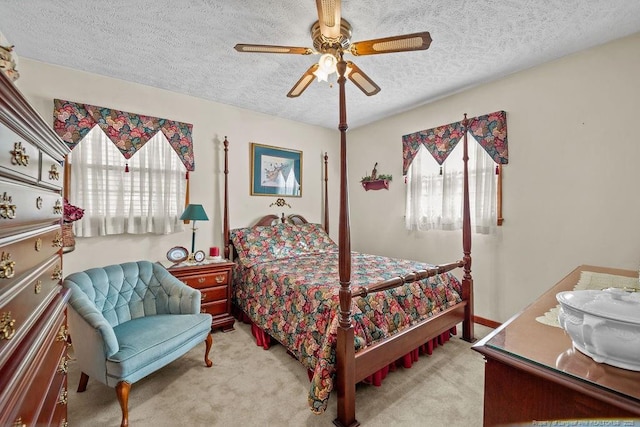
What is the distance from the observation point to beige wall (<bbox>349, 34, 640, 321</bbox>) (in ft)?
7.45

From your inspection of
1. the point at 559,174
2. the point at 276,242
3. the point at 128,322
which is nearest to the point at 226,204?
the point at 276,242

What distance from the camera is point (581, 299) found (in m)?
0.84

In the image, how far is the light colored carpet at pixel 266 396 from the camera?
1725mm

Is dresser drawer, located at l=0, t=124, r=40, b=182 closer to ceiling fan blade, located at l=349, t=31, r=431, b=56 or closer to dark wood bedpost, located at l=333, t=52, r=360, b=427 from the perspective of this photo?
dark wood bedpost, located at l=333, t=52, r=360, b=427

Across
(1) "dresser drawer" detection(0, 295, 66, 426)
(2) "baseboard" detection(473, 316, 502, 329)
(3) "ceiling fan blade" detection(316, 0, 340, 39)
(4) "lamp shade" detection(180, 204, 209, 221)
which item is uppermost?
(3) "ceiling fan blade" detection(316, 0, 340, 39)

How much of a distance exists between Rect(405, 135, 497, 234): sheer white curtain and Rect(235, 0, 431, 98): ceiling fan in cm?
156

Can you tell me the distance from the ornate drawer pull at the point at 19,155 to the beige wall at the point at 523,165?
93.0 inches

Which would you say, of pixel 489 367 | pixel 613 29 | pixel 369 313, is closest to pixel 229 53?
pixel 369 313

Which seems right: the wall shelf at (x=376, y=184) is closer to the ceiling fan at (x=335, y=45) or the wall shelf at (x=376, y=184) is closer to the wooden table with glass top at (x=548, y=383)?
the ceiling fan at (x=335, y=45)

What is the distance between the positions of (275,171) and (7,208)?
10.9 feet

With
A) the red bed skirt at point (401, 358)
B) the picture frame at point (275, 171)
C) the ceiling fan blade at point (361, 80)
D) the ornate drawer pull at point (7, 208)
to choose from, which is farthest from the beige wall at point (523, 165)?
the ornate drawer pull at point (7, 208)

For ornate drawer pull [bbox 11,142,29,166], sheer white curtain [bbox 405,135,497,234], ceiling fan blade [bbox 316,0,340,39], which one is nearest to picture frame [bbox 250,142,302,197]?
sheer white curtain [bbox 405,135,497,234]

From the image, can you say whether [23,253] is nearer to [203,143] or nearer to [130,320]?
[130,320]

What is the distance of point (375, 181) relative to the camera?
4.19 meters
